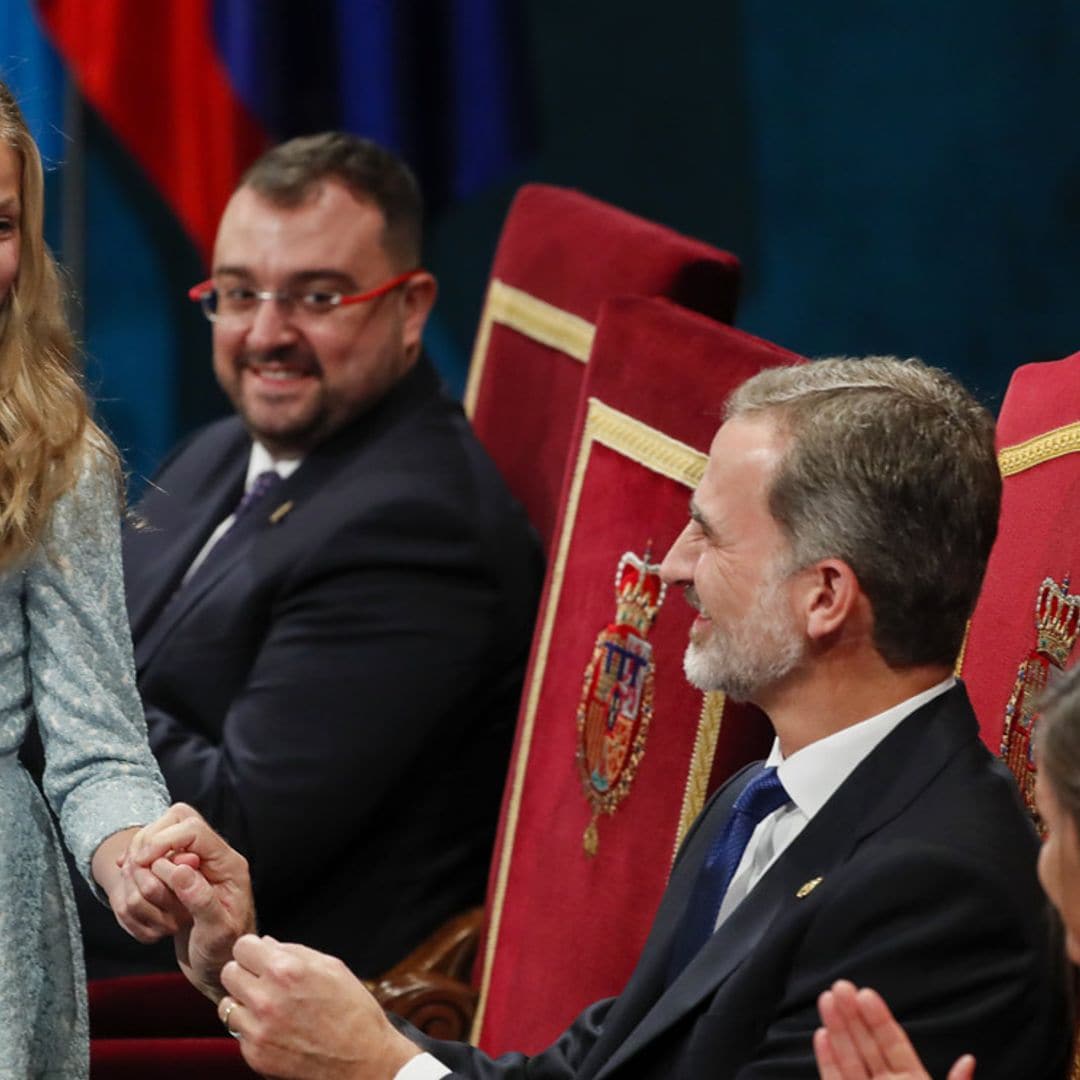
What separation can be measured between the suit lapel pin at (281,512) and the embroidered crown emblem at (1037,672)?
1.32m

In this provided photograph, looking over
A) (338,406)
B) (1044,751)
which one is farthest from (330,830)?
(1044,751)

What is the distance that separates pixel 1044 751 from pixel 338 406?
70.3 inches

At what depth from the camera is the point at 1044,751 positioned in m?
1.42

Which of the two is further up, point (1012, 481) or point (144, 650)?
point (1012, 481)

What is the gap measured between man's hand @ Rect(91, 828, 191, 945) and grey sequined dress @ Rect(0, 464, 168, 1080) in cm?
1

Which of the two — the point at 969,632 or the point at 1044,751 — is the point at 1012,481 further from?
the point at 1044,751

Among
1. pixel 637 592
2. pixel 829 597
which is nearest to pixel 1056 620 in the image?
pixel 829 597

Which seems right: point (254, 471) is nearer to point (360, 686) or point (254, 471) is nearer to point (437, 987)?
point (360, 686)

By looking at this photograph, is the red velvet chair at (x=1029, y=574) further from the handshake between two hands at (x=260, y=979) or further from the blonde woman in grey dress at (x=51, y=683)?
the blonde woman in grey dress at (x=51, y=683)

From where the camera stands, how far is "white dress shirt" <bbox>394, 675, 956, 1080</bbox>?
5.66 ft

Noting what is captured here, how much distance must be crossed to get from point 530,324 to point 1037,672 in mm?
1460

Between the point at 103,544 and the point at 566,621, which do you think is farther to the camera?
the point at 566,621

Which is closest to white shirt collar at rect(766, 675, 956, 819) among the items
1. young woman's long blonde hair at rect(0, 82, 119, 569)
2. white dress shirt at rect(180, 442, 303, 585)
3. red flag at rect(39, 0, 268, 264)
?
young woman's long blonde hair at rect(0, 82, 119, 569)

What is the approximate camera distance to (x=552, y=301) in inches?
121
